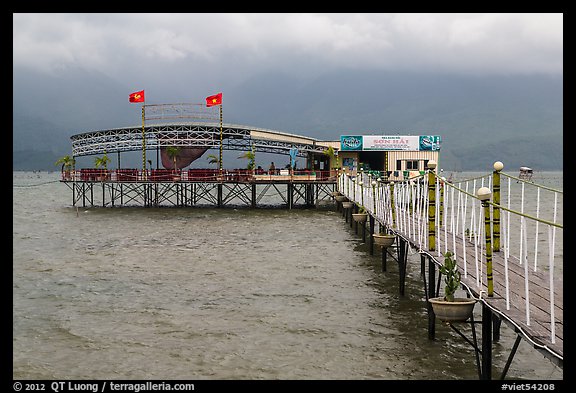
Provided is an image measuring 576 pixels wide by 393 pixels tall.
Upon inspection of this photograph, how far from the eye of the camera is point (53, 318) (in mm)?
15602

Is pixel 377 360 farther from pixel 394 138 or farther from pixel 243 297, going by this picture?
pixel 394 138

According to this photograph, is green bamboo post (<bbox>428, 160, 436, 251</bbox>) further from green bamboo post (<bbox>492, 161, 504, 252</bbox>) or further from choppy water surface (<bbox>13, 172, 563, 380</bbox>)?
choppy water surface (<bbox>13, 172, 563, 380</bbox>)

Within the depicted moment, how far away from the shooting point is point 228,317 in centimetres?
1555

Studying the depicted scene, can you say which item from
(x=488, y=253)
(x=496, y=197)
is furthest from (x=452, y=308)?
(x=496, y=197)

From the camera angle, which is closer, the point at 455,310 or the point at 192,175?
the point at 455,310

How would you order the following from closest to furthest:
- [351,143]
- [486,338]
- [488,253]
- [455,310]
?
[488,253] < [486,338] < [455,310] < [351,143]

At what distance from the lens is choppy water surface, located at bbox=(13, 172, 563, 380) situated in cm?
1170

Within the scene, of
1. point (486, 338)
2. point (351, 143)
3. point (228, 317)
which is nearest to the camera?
point (486, 338)

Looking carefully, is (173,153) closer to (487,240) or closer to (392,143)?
(392,143)

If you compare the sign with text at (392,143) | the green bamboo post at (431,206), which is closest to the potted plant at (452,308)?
the green bamboo post at (431,206)

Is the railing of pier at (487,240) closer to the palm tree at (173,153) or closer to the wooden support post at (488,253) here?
the wooden support post at (488,253)

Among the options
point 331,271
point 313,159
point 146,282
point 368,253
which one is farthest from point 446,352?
point 313,159

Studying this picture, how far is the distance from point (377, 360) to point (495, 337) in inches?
124

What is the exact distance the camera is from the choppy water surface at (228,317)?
460 inches
